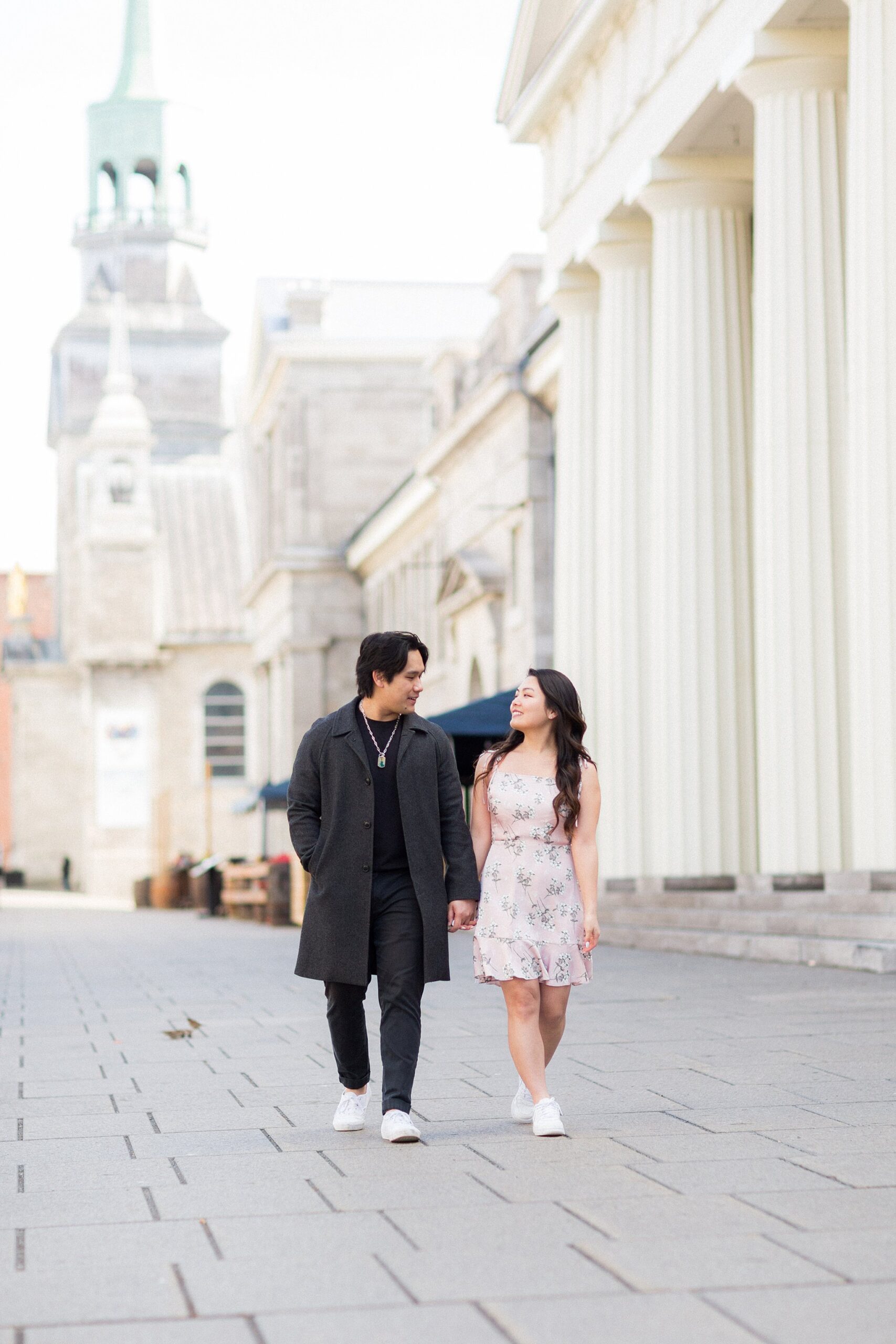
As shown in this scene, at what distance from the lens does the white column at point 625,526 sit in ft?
75.5

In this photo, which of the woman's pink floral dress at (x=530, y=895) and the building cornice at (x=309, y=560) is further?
the building cornice at (x=309, y=560)

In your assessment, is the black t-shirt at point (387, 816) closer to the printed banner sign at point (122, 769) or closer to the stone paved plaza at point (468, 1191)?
the stone paved plaza at point (468, 1191)

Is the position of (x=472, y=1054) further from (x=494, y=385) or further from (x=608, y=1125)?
(x=494, y=385)

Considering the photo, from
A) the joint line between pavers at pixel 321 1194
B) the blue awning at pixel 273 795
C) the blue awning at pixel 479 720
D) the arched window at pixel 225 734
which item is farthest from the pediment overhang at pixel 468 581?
the arched window at pixel 225 734

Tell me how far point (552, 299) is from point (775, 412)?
887 cm

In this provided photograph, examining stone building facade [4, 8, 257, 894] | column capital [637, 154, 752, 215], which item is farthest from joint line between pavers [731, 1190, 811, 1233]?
stone building facade [4, 8, 257, 894]

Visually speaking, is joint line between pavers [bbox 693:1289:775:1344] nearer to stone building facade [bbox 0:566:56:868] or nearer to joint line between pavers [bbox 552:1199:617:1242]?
joint line between pavers [bbox 552:1199:617:1242]

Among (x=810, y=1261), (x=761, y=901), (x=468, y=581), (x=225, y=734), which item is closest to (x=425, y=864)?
(x=810, y=1261)

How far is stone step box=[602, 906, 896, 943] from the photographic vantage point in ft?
45.6

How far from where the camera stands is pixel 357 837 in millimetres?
6914

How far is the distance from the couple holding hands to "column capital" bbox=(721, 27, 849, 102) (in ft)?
37.7

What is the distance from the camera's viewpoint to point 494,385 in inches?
1277

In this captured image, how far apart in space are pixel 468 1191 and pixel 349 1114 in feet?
4.54

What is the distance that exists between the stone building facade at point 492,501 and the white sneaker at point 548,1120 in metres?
23.2
